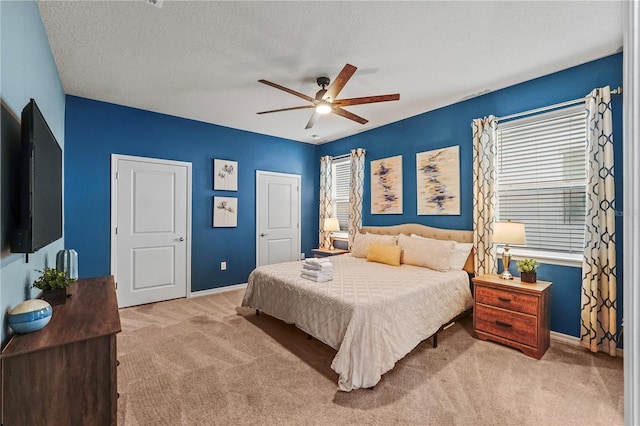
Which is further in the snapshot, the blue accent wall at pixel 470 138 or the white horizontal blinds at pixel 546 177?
the white horizontal blinds at pixel 546 177

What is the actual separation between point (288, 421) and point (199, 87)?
3382mm

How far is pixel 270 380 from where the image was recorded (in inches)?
91.5

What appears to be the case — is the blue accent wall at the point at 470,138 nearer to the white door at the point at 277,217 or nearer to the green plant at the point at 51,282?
the white door at the point at 277,217

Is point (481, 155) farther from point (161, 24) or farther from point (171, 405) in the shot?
point (171, 405)

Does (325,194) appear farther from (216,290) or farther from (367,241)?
(216,290)

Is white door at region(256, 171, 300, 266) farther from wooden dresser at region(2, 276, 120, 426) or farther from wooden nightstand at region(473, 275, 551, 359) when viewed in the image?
wooden dresser at region(2, 276, 120, 426)

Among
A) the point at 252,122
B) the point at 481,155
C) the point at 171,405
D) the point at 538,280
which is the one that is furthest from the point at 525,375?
the point at 252,122

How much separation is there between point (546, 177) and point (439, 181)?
1.19 metres

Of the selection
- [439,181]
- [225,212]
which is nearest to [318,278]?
[439,181]

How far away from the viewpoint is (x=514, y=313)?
278 cm

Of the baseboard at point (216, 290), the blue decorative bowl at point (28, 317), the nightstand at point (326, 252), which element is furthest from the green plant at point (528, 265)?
the baseboard at point (216, 290)

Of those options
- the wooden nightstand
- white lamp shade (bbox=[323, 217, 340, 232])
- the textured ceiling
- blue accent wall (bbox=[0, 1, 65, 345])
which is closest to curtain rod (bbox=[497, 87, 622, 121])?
the textured ceiling

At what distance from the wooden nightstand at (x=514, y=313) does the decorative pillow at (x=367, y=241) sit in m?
1.28

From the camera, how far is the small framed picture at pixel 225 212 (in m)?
4.83
